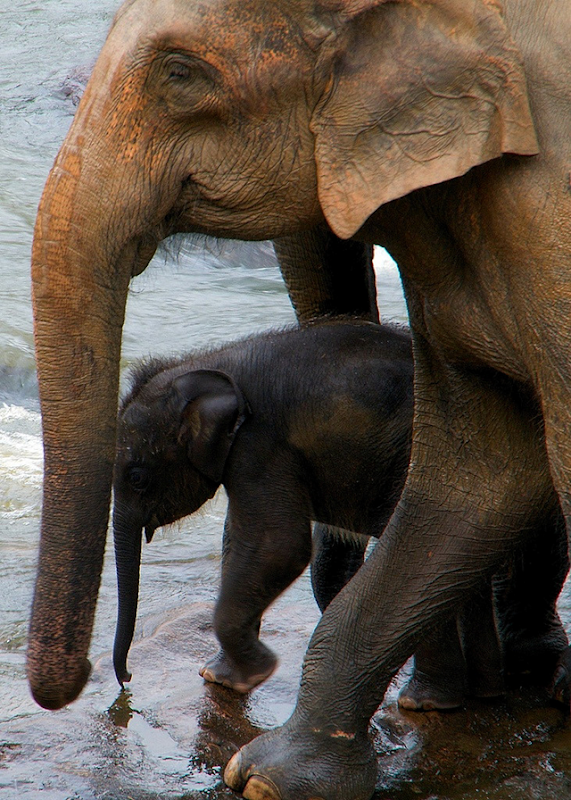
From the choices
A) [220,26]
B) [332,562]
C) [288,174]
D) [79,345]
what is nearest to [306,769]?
[332,562]

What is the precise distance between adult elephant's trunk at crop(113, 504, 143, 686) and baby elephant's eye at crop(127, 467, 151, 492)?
80 mm

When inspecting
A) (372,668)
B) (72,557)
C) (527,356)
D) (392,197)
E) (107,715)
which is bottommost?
(107,715)

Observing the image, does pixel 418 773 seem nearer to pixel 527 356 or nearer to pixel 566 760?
pixel 566 760

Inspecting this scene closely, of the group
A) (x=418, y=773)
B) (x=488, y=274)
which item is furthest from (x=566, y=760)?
(x=488, y=274)

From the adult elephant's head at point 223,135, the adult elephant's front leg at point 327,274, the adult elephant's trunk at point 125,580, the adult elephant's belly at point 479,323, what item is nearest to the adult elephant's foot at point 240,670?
the adult elephant's trunk at point 125,580

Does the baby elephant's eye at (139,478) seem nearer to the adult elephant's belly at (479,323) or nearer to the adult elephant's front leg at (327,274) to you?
the adult elephant's front leg at (327,274)

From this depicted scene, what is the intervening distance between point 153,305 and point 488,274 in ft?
23.1

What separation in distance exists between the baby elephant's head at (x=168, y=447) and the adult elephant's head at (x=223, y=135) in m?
1.61

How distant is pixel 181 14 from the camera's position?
238 centimetres

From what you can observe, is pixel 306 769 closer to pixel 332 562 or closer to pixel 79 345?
pixel 332 562

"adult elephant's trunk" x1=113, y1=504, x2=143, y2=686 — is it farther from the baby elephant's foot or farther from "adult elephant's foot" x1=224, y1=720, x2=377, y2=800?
the baby elephant's foot

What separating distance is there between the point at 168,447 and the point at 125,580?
45 cm

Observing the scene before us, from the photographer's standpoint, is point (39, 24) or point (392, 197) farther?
point (39, 24)

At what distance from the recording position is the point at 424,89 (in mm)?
2443
